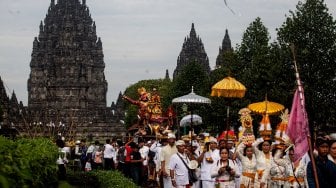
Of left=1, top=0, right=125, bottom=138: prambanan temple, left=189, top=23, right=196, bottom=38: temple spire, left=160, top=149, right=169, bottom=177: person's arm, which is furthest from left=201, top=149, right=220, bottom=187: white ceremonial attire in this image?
left=189, top=23, right=196, bottom=38: temple spire

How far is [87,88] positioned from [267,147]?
359 ft

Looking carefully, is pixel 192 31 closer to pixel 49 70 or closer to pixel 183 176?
pixel 49 70

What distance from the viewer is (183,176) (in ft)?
51.3

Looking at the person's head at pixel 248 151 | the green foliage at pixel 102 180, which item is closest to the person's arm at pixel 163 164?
the green foliage at pixel 102 180

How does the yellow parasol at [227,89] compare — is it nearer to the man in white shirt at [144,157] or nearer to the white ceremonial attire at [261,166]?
the white ceremonial attire at [261,166]

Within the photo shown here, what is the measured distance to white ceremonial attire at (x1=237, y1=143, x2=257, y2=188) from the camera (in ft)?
51.3

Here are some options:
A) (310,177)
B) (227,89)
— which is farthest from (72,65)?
(310,177)

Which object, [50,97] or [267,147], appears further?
[50,97]

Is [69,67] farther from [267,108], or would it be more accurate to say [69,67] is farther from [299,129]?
[299,129]

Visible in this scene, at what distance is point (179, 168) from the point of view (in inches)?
614

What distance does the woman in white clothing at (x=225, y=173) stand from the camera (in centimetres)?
1499

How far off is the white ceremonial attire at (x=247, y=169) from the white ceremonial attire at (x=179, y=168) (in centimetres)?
112

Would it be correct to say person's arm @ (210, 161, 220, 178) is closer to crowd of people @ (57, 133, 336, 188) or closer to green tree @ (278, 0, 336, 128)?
crowd of people @ (57, 133, 336, 188)

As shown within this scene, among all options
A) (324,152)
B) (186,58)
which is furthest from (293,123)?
(186,58)
